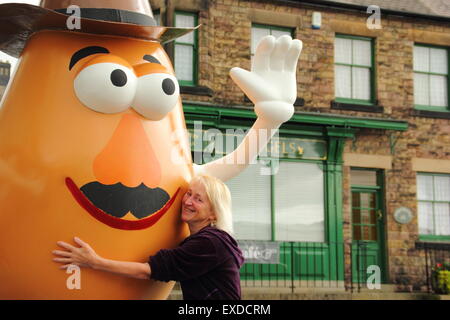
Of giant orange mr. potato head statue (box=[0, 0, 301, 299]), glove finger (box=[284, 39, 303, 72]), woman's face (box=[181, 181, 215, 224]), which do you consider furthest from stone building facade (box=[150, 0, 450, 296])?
woman's face (box=[181, 181, 215, 224])

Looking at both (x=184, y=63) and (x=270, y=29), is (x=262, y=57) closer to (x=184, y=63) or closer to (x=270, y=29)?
(x=184, y=63)

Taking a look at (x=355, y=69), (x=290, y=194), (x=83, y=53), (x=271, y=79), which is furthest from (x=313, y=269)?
(x=83, y=53)

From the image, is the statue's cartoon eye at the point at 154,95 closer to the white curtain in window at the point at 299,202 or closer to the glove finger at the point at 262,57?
the glove finger at the point at 262,57

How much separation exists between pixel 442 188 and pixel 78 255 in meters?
11.0

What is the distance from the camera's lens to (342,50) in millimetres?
12375

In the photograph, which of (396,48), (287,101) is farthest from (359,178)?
(287,101)

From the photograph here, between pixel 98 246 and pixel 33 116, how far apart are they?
75 cm

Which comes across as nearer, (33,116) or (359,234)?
(33,116)

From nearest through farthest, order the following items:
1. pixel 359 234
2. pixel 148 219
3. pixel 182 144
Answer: pixel 148 219 < pixel 182 144 < pixel 359 234

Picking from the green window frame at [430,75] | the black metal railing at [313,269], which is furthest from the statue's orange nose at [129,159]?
the green window frame at [430,75]

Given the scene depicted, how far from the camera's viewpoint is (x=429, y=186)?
12.7 metres

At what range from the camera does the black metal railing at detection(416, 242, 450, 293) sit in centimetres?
1208

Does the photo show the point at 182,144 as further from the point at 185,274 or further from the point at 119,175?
the point at 185,274

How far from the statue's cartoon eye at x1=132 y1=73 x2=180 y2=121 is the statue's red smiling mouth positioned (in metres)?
0.41
